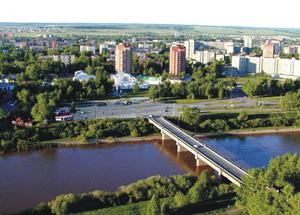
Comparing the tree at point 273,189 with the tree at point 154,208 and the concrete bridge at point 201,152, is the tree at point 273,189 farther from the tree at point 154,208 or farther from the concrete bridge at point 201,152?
the tree at point 154,208

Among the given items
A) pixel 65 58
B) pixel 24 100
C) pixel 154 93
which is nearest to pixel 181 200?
pixel 24 100

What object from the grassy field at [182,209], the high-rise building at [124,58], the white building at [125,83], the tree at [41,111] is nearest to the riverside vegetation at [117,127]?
the tree at [41,111]

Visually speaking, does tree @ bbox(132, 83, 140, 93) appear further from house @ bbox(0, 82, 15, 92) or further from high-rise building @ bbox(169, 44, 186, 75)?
high-rise building @ bbox(169, 44, 186, 75)

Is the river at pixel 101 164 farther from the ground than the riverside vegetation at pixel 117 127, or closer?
closer

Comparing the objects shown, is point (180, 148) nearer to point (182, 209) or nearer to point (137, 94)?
point (182, 209)

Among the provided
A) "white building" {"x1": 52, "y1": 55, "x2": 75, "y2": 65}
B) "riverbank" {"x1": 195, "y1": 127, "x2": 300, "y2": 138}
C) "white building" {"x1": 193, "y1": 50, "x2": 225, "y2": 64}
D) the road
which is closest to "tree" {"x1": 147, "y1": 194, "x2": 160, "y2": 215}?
"riverbank" {"x1": 195, "y1": 127, "x2": 300, "y2": 138}

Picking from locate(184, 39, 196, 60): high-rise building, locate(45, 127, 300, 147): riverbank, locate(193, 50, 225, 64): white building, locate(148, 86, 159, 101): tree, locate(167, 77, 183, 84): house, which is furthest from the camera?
A: locate(184, 39, 196, 60): high-rise building

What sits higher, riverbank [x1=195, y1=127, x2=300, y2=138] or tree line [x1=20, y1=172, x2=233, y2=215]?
tree line [x1=20, y1=172, x2=233, y2=215]
